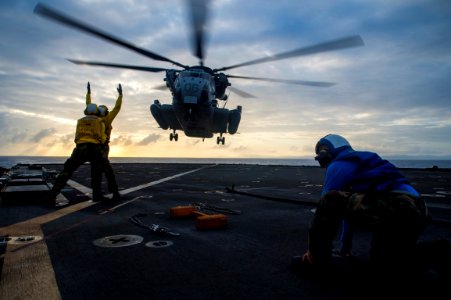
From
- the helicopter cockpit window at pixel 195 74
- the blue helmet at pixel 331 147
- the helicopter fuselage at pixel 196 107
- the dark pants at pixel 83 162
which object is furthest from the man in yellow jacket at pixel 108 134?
the helicopter cockpit window at pixel 195 74

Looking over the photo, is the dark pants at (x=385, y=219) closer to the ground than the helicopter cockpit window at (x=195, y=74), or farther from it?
closer to the ground

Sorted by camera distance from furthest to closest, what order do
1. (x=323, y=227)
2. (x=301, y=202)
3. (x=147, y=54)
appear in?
(x=147, y=54), (x=301, y=202), (x=323, y=227)

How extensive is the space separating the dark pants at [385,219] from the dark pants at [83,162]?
27.0ft

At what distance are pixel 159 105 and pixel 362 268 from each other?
23916mm

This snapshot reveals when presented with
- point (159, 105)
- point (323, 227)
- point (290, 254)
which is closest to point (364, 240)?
point (290, 254)

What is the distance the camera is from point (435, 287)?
3109 mm

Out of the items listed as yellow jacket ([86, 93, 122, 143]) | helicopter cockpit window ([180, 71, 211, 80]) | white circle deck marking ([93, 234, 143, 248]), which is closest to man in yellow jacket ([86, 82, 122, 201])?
yellow jacket ([86, 93, 122, 143])

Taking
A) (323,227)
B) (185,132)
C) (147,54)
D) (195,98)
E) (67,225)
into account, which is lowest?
(67,225)

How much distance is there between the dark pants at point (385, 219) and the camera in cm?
329

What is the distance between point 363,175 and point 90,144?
28.3 ft

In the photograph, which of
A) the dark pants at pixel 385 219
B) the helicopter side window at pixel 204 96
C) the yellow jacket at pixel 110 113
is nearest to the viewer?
the dark pants at pixel 385 219

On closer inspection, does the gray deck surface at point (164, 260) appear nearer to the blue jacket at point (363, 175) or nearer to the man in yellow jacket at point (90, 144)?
the blue jacket at point (363, 175)

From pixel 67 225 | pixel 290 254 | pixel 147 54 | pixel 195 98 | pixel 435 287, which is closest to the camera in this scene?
pixel 435 287

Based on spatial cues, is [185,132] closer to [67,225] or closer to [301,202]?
[301,202]
